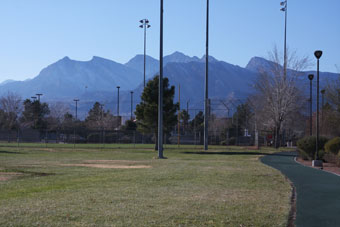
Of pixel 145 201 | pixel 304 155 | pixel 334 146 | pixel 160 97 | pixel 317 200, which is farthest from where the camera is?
pixel 160 97

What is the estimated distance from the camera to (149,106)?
4909 centimetres

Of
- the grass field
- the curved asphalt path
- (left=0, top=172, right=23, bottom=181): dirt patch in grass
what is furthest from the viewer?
(left=0, top=172, right=23, bottom=181): dirt patch in grass

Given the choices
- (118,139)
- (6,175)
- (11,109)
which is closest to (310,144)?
(6,175)

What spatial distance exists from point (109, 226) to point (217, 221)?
2.00 metres

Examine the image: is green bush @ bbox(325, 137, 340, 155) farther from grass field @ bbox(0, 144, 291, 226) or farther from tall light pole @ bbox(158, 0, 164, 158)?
tall light pole @ bbox(158, 0, 164, 158)

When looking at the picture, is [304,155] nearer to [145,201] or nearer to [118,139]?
[145,201]

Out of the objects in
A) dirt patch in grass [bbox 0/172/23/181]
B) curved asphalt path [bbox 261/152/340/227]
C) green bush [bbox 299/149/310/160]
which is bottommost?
dirt patch in grass [bbox 0/172/23/181]

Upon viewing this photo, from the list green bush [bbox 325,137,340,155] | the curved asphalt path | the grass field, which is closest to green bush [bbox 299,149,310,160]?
green bush [bbox 325,137,340,155]

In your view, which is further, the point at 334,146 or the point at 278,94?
the point at 278,94

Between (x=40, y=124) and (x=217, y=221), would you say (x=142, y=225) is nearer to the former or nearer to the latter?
(x=217, y=221)

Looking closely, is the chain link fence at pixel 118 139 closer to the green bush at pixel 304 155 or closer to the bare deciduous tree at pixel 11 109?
the bare deciduous tree at pixel 11 109

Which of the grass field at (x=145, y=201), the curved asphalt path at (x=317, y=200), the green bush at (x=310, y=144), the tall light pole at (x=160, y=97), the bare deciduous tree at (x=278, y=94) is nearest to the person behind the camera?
the grass field at (x=145, y=201)

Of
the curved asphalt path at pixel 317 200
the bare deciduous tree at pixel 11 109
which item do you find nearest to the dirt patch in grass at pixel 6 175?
the curved asphalt path at pixel 317 200

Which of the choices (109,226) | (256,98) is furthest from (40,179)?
(256,98)
